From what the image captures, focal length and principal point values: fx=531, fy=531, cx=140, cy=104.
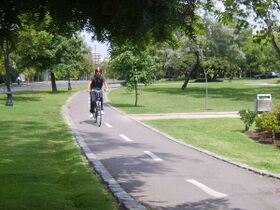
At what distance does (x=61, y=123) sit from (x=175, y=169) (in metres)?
9.23

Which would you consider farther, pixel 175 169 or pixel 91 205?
pixel 175 169

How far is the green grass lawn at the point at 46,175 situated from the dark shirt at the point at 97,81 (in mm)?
2996

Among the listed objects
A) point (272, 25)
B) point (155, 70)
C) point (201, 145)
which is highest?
point (272, 25)

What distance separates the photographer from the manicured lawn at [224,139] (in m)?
11.7

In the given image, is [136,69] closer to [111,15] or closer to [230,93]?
[230,93]

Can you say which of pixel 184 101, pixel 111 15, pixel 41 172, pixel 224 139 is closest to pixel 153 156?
pixel 41 172

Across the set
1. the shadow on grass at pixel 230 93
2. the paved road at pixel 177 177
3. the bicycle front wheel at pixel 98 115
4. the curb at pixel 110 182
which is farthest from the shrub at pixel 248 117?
the shadow on grass at pixel 230 93

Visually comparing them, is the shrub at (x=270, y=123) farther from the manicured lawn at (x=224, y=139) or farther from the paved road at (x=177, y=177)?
the paved road at (x=177, y=177)

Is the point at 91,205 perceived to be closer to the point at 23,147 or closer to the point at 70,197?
the point at 70,197

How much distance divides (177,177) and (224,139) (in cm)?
644

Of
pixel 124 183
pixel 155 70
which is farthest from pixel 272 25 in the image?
pixel 124 183

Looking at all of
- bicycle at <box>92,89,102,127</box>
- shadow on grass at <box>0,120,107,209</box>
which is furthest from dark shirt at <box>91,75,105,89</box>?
shadow on grass at <box>0,120,107,209</box>

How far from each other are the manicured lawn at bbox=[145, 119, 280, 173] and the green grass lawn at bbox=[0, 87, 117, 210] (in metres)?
3.42

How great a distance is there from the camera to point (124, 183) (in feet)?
27.3
